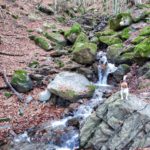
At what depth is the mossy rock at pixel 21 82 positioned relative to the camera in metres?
16.2

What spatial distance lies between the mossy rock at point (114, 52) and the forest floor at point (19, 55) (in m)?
3.97

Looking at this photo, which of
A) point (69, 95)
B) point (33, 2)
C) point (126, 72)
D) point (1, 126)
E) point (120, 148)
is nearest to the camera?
point (120, 148)

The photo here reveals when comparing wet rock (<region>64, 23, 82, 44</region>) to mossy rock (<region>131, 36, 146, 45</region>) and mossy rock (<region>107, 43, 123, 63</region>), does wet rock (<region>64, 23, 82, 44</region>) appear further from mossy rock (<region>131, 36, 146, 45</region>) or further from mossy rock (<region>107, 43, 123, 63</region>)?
mossy rock (<region>131, 36, 146, 45</region>)

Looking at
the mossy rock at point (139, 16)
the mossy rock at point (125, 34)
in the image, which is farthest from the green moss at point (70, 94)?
the mossy rock at point (139, 16)

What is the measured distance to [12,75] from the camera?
669 inches

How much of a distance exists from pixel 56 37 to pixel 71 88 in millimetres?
10892

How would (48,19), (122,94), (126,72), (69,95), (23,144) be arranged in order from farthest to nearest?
(48,19) < (126,72) < (69,95) < (23,144) < (122,94)

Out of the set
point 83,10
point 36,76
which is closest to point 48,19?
point 83,10

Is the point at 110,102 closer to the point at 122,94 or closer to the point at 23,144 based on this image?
the point at 122,94

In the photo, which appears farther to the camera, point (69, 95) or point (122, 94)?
point (69, 95)

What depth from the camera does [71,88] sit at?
49.3ft

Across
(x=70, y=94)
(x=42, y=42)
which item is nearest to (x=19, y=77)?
(x=70, y=94)

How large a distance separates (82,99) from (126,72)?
3.17 meters

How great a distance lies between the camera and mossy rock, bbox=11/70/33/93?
53.1ft
